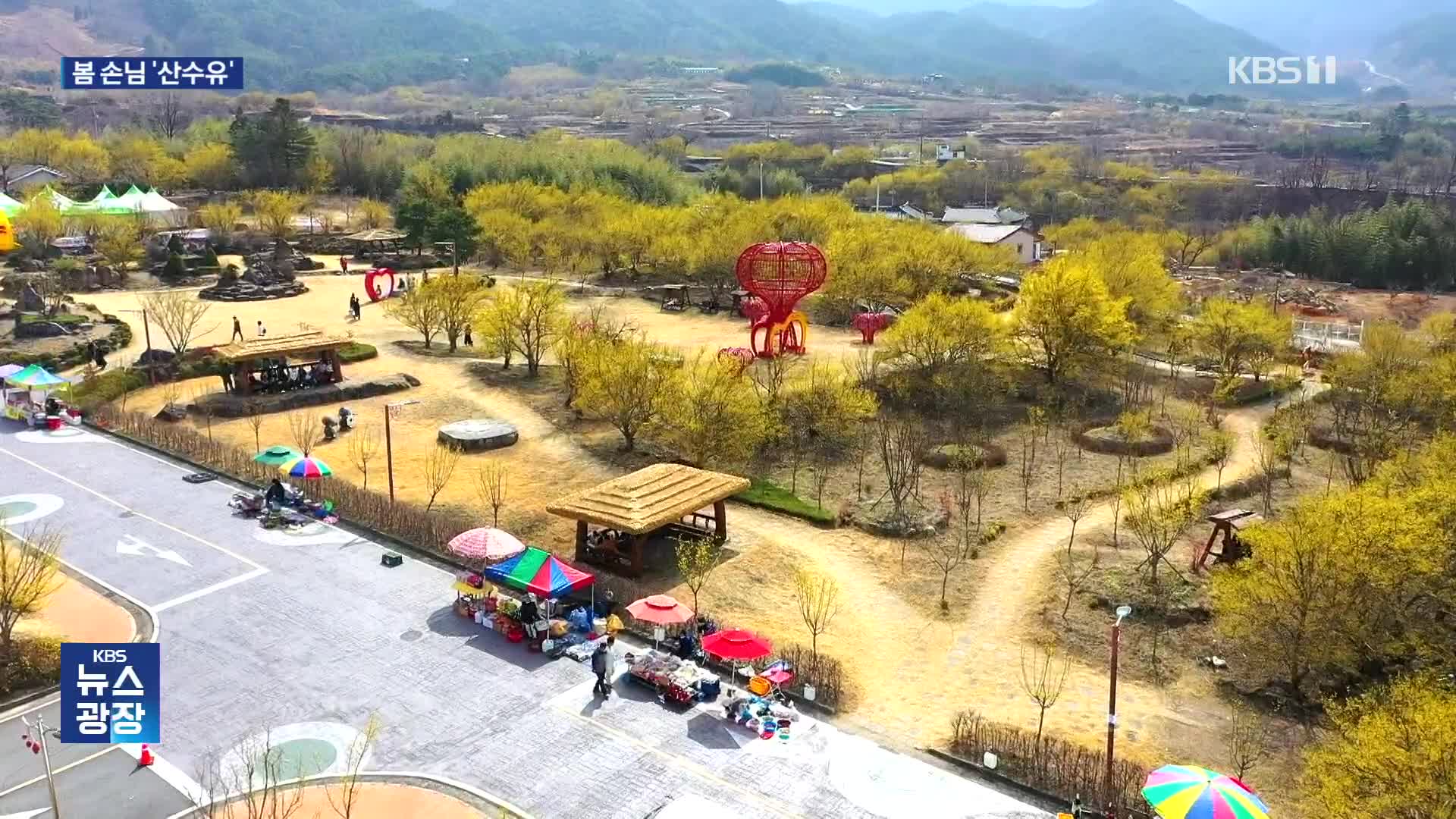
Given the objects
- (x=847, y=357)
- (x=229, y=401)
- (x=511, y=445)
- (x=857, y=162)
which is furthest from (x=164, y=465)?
(x=857, y=162)

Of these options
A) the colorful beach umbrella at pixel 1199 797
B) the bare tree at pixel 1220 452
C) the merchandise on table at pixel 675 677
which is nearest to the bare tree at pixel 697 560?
the merchandise on table at pixel 675 677

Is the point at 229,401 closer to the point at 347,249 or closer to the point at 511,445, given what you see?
the point at 511,445

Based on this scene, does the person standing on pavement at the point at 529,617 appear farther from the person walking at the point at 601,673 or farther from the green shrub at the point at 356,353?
the green shrub at the point at 356,353

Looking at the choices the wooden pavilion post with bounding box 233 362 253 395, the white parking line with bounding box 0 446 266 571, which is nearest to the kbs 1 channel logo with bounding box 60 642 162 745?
the white parking line with bounding box 0 446 266 571

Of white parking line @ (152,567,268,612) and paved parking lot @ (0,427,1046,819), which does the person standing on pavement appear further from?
white parking line @ (152,567,268,612)

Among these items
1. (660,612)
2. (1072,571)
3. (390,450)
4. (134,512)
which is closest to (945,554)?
(1072,571)

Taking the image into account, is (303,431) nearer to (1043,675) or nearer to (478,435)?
(478,435)
